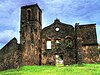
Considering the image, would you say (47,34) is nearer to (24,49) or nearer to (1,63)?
(24,49)

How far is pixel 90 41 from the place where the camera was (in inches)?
1334

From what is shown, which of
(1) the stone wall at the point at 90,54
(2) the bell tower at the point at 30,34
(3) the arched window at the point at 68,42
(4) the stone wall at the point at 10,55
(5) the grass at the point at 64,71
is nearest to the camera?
(5) the grass at the point at 64,71

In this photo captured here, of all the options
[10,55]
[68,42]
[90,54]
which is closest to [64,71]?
[10,55]

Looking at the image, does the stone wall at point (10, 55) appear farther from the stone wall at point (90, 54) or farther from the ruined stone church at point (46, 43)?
the stone wall at point (90, 54)

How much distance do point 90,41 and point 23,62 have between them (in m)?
11.8

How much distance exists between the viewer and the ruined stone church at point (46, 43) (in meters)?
31.2

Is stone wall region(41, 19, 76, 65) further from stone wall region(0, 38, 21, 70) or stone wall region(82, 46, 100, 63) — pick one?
stone wall region(0, 38, 21, 70)

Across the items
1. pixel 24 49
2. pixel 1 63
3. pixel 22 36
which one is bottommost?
pixel 1 63

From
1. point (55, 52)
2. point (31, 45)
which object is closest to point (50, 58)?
point (55, 52)

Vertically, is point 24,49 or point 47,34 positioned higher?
point 47,34

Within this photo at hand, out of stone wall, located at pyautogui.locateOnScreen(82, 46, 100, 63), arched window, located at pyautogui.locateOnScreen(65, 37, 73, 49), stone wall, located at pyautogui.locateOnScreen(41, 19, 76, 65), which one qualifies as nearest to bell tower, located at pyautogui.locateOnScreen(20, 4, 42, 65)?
stone wall, located at pyautogui.locateOnScreen(41, 19, 76, 65)

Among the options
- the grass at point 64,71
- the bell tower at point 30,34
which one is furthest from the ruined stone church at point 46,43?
the grass at point 64,71

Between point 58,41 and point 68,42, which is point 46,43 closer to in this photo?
point 58,41

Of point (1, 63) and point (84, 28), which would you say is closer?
point (1, 63)
